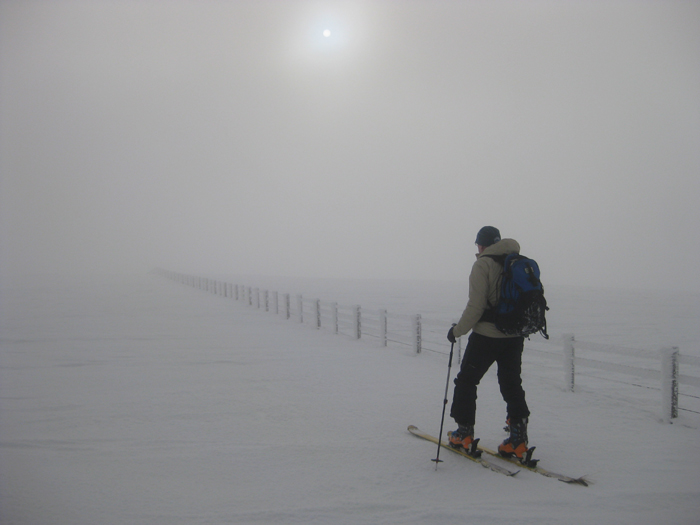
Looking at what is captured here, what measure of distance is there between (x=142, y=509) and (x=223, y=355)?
7307 mm

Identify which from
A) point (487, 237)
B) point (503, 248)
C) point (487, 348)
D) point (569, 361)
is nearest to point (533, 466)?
point (487, 348)

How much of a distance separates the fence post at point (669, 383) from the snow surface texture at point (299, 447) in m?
0.19

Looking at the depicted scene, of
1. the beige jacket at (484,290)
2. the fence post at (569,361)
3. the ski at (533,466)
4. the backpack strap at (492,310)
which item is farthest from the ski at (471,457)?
the fence post at (569,361)

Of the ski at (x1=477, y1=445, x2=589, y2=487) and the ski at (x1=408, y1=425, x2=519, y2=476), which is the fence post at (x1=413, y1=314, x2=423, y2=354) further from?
the ski at (x1=477, y1=445, x2=589, y2=487)

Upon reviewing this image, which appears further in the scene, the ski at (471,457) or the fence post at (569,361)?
the fence post at (569,361)

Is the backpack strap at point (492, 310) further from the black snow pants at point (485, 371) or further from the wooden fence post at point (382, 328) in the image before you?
the wooden fence post at point (382, 328)

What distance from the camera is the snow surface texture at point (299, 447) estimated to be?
3.70 meters

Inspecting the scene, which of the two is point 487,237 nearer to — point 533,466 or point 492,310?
point 492,310

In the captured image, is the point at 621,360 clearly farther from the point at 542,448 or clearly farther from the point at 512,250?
the point at 512,250

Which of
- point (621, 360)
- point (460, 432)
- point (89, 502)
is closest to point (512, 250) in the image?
point (460, 432)

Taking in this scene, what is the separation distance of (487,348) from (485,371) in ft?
0.68

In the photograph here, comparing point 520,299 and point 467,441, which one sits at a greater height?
point 520,299

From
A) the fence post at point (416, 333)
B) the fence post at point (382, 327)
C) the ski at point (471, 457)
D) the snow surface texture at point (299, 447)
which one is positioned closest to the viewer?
the snow surface texture at point (299, 447)

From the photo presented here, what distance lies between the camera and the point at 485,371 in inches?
175
